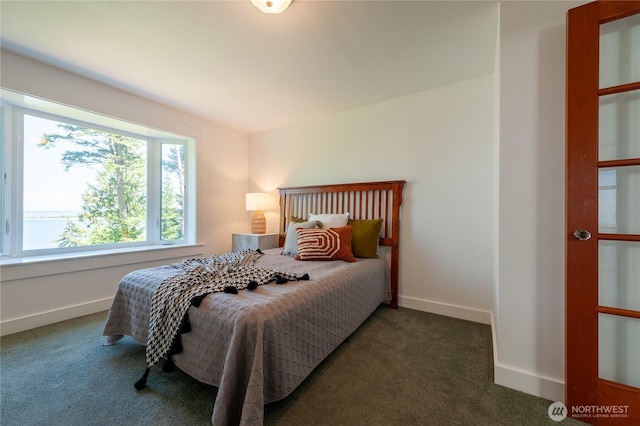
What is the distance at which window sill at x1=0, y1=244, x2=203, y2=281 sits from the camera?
2.03 meters

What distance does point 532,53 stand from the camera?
132cm

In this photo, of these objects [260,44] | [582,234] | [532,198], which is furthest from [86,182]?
[582,234]

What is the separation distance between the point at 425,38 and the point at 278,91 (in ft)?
4.74

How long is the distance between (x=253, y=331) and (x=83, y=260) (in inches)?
95.7

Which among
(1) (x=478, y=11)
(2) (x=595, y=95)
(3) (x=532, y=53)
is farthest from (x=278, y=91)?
(2) (x=595, y=95)

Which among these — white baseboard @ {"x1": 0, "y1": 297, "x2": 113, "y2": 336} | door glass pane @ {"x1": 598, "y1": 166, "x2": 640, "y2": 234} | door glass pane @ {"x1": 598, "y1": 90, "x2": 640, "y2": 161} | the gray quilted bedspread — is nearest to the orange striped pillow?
the gray quilted bedspread

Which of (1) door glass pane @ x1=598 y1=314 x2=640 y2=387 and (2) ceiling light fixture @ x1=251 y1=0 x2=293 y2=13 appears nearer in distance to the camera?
(1) door glass pane @ x1=598 y1=314 x2=640 y2=387

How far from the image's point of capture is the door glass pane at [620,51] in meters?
1.13

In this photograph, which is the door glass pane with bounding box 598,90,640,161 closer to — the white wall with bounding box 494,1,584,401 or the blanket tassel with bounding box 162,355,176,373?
the white wall with bounding box 494,1,584,401

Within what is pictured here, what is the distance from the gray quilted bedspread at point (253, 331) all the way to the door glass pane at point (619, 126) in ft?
5.25

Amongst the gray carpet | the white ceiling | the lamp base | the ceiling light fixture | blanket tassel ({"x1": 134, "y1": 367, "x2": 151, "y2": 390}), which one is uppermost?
the white ceiling

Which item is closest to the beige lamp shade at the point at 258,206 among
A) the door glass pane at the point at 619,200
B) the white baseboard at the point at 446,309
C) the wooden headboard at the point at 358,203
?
the wooden headboard at the point at 358,203

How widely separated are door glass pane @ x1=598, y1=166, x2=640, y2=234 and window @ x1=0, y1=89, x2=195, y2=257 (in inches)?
151

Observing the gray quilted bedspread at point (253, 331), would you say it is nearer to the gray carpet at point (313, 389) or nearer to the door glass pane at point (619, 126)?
the gray carpet at point (313, 389)
